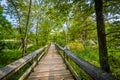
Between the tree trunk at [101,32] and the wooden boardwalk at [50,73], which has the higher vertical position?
the tree trunk at [101,32]

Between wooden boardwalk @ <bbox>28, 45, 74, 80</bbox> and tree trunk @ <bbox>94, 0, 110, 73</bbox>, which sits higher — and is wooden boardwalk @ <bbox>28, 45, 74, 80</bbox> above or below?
below

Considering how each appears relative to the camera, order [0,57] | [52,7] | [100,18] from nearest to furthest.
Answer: [100,18] → [52,7] → [0,57]

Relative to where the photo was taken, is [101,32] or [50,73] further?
[50,73]

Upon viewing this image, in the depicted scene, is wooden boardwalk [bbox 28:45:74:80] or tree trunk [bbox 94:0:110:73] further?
wooden boardwalk [bbox 28:45:74:80]

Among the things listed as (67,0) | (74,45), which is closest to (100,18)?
(67,0)

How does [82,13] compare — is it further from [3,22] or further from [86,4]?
[3,22]

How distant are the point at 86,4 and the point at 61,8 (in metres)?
0.81

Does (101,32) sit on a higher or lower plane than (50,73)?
higher

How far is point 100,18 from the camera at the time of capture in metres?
5.09

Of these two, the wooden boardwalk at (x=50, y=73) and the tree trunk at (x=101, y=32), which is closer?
the tree trunk at (x=101, y=32)

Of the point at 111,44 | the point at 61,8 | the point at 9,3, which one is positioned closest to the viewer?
the point at 111,44

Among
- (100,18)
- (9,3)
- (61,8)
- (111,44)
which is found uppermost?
(9,3)

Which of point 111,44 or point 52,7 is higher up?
point 52,7

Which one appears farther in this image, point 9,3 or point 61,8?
point 9,3
